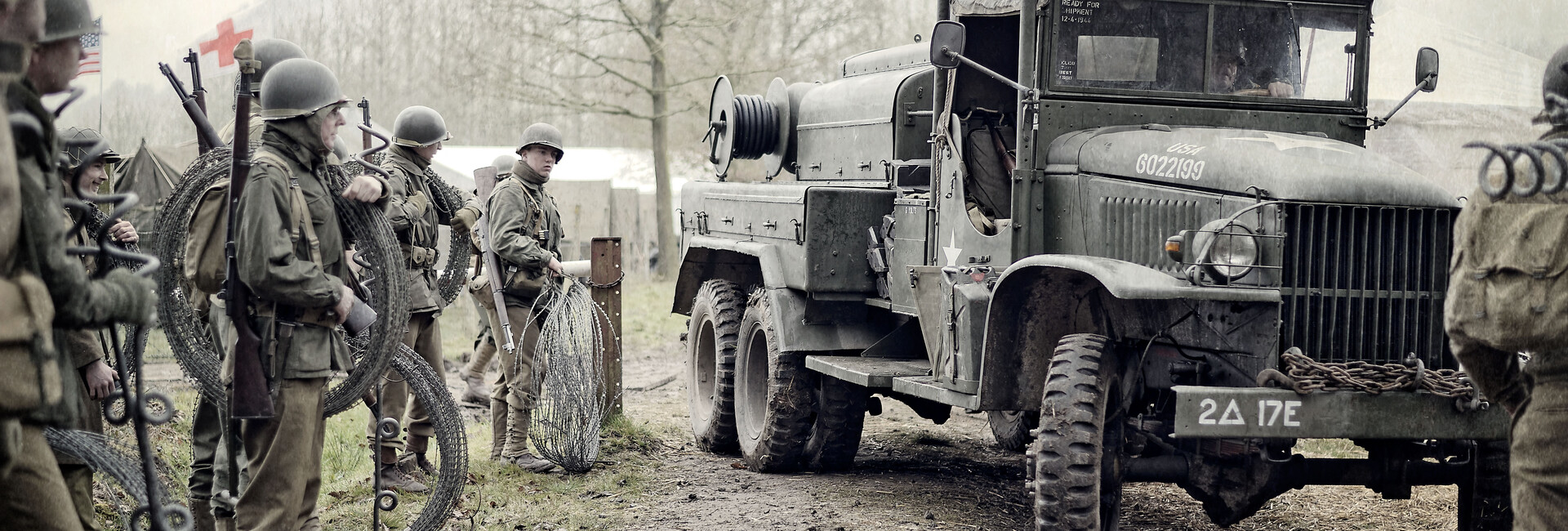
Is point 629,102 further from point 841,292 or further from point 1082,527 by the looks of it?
point 1082,527

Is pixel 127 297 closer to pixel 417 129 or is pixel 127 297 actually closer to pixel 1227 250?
pixel 1227 250

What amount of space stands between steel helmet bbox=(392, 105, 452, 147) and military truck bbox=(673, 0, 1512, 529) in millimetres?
1942

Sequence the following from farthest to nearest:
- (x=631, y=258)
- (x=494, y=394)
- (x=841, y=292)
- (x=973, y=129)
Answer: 1. (x=631, y=258)
2. (x=494, y=394)
3. (x=841, y=292)
4. (x=973, y=129)

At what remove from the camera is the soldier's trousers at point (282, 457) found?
16.1 feet

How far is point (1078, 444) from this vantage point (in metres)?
5.32

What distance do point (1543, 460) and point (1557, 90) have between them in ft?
3.40

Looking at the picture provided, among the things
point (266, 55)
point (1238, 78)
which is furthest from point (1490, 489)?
point (266, 55)

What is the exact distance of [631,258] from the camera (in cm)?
2511

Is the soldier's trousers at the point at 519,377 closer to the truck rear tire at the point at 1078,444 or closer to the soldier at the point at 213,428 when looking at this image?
the soldier at the point at 213,428

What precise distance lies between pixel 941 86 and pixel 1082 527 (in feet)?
8.53

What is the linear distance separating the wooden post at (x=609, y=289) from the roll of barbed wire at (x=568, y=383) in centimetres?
87

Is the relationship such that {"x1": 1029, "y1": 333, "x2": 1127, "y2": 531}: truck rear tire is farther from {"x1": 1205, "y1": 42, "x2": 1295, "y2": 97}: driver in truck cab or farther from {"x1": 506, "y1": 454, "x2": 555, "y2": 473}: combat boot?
{"x1": 506, "y1": 454, "x2": 555, "y2": 473}: combat boot

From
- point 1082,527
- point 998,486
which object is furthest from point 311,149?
point 998,486

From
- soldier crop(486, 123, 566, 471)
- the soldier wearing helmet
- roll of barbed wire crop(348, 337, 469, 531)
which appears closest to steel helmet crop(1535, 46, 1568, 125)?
roll of barbed wire crop(348, 337, 469, 531)
